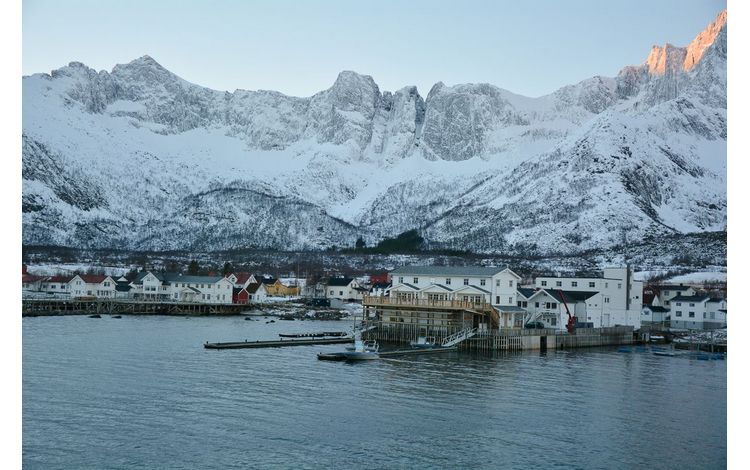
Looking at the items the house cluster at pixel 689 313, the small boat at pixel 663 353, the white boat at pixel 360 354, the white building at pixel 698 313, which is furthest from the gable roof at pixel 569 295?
the white boat at pixel 360 354

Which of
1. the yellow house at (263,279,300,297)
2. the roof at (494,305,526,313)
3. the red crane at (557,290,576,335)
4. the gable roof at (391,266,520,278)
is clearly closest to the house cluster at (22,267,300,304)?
the yellow house at (263,279,300,297)

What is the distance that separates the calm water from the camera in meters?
26.9

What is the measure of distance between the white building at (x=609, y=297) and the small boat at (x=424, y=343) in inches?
571

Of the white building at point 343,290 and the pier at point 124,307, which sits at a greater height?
the white building at point 343,290

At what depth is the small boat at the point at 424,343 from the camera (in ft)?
183

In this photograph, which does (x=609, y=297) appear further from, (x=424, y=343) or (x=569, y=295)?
(x=424, y=343)

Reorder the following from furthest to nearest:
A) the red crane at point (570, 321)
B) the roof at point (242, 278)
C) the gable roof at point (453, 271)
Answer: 1. the roof at point (242, 278)
2. the red crane at point (570, 321)
3. the gable roof at point (453, 271)

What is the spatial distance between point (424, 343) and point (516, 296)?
1181 cm

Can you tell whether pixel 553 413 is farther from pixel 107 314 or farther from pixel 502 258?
pixel 502 258

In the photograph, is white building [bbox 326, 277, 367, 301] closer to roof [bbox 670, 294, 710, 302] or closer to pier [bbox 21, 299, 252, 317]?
pier [bbox 21, 299, 252, 317]

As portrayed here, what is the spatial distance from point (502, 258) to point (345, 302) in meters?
70.8

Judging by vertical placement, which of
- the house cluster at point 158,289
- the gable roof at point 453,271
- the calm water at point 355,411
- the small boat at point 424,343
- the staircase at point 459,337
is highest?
the gable roof at point 453,271

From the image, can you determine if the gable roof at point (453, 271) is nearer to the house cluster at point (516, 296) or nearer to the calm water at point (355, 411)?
the house cluster at point (516, 296)

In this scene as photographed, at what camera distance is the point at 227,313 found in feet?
301
